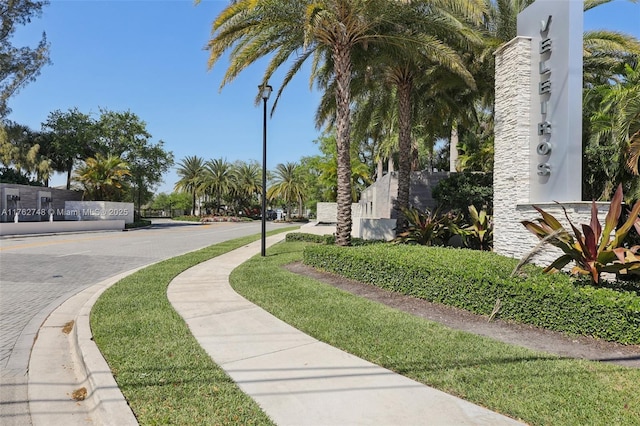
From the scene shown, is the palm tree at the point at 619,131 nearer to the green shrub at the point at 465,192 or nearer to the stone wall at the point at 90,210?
the green shrub at the point at 465,192

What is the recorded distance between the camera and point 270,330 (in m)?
5.29

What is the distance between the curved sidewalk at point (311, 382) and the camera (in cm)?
308

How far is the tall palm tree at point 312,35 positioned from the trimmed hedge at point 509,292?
3.70 m

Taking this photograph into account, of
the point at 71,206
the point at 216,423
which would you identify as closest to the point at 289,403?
the point at 216,423

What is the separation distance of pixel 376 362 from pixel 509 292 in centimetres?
258

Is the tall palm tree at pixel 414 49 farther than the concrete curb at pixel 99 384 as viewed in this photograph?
Yes

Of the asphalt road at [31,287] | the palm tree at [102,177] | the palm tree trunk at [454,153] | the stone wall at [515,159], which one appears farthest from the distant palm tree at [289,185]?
the stone wall at [515,159]

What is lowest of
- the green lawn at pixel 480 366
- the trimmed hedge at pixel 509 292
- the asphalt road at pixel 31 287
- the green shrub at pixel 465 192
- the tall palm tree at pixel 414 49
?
the asphalt road at pixel 31 287

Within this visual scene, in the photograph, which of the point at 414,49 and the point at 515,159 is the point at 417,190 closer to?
the point at 414,49

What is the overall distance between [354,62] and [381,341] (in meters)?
10.4

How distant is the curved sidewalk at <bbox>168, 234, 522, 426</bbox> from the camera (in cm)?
308

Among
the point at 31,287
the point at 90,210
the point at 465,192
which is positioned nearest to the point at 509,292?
the point at 465,192

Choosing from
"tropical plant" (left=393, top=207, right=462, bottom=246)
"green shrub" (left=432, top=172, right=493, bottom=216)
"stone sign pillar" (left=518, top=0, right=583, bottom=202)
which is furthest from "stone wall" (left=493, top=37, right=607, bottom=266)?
"green shrub" (left=432, top=172, right=493, bottom=216)

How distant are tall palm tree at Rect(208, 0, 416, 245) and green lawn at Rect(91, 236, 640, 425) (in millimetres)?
5669
